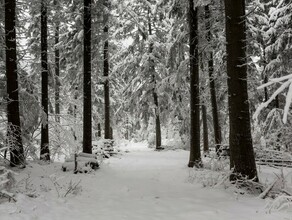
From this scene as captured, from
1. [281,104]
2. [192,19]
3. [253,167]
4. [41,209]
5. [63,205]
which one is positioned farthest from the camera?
[281,104]

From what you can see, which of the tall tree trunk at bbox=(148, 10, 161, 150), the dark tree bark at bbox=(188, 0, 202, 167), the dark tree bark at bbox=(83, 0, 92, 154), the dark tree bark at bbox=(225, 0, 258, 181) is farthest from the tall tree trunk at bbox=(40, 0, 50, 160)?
the tall tree trunk at bbox=(148, 10, 161, 150)

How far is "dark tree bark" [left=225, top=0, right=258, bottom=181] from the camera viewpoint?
291 inches

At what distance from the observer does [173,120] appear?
76.9ft

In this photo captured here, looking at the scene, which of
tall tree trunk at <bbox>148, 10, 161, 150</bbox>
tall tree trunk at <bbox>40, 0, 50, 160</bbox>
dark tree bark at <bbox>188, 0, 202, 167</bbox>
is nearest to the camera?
dark tree bark at <bbox>188, 0, 202, 167</bbox>

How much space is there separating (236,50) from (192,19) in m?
5.47

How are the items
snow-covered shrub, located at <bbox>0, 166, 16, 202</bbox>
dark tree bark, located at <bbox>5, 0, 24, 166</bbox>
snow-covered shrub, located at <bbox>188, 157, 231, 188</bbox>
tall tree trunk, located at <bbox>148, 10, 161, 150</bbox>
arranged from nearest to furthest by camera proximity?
1. snow-covered shrub, located at <bbox>0, 166, 16, 202</bbox>
2. snow-covered shrub, located at <bbox>188, 157, 231, 188</bbox>
3. dark tree bark, located at <bbox>5, 0, 24, 166</bbox>
4. tall tree trunk, located at <bbox>148, 10, 161, 150</bbox>

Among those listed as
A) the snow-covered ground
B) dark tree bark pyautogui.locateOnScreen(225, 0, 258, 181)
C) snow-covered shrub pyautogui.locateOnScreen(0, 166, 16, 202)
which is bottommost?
the snow-covered ground

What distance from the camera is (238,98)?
7473 mm

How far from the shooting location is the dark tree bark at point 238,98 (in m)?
7.39

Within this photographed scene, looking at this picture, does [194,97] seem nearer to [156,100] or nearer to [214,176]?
[214,176]

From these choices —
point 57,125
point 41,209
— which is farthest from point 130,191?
point 57,125

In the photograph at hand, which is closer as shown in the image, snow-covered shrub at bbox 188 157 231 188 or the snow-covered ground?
the snow-covered ground

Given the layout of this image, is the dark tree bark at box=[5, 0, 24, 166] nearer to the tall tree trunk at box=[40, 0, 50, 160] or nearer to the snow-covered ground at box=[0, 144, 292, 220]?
the snow-covered ground at box=[0, 144, 292, 220]

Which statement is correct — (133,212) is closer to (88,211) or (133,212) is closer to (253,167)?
(88,211)
